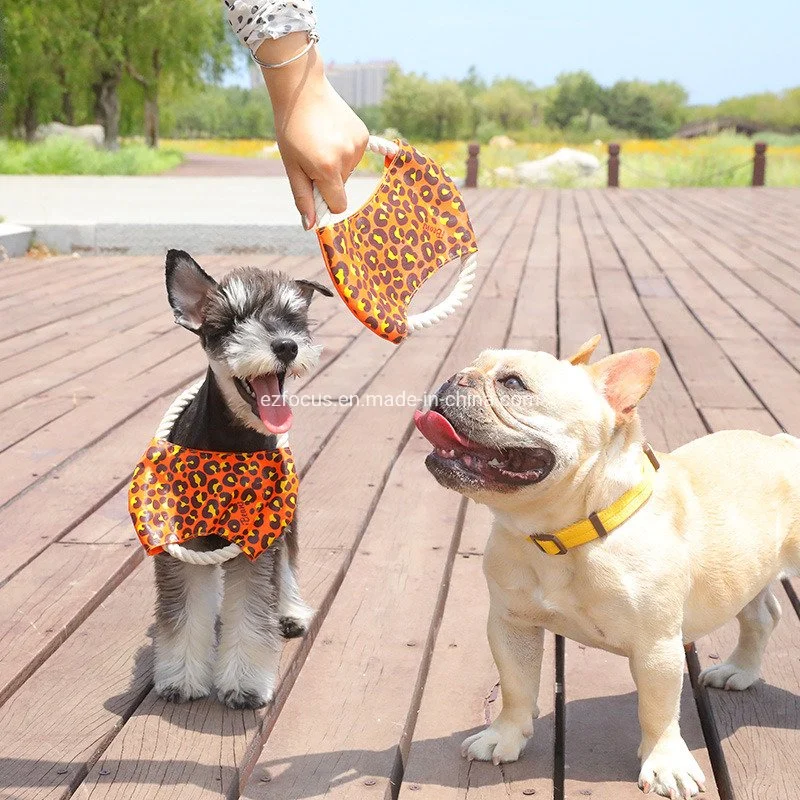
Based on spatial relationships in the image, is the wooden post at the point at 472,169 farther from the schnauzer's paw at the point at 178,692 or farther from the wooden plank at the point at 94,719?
the schnauzer's paw at the point at 178,692

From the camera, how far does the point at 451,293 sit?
2.32m

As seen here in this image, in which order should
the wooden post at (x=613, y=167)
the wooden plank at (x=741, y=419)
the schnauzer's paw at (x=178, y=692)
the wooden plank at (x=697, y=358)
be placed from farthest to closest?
the wooden post at (x=613, y=167) < the wooden plank at (x=697, y=358) < the wooden plank at (x=741, y=419) < the schnauzer's paw at (x=178, y=692)

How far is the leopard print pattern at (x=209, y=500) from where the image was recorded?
2463 millimetres

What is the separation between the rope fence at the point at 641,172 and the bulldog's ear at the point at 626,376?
1823cm

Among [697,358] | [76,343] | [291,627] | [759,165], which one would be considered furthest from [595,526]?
[759,165]

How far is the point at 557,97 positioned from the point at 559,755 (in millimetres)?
71267

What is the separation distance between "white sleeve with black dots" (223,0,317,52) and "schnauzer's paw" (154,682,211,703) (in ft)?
4.78

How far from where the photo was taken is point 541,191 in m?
19.0

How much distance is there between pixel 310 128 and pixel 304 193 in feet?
0.44

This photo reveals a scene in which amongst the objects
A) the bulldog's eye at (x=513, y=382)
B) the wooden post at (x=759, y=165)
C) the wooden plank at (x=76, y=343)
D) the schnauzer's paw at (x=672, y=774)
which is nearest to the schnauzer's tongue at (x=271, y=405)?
the bulldog's eye at (x=513, y=382)

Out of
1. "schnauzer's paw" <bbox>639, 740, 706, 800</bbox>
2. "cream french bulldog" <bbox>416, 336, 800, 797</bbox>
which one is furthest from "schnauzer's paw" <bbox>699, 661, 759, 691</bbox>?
"schnauzer's paw" <bbox>639, 740, 706, 800</bbox>

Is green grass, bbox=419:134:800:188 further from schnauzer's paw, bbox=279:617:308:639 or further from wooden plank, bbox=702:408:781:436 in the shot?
schnauzer's paw, bbox=279:617:308:639

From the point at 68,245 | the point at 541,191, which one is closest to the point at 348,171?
the point at 68,245

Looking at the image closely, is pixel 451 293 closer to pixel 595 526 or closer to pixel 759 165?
pixel 595 526
